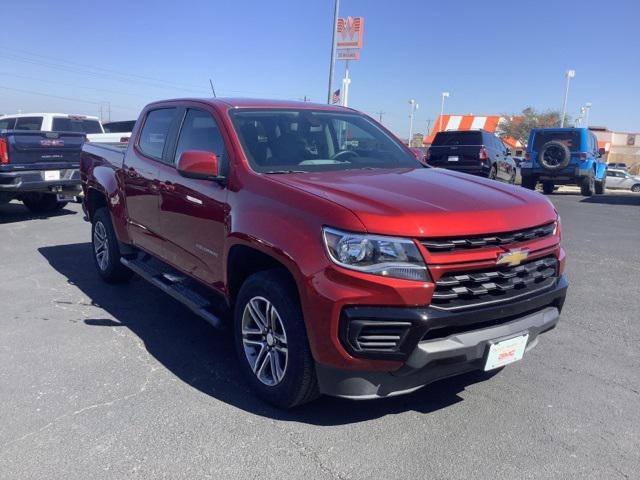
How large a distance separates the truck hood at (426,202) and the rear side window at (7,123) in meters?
12.4

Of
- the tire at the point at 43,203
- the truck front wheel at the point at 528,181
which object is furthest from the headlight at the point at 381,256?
the truck front wheel at the point at 528,181

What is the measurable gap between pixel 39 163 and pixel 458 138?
10969mm

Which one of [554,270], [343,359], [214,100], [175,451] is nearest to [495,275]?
[554,270]

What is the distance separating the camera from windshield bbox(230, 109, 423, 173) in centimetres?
378

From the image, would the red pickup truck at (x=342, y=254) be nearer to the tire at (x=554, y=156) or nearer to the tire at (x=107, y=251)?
the tire at (x=107, y=251)

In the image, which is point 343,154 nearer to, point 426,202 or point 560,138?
point 426,202

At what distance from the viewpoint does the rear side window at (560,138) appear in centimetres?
1642

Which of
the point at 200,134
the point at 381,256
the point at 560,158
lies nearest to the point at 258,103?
the point at 200,134

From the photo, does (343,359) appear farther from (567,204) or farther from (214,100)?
(567,204)

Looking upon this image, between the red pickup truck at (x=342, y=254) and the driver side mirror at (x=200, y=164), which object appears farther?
the driver side mirror at (x=200, y=164)

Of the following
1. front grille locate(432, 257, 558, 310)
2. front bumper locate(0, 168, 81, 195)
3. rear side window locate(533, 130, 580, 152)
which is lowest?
front bumper locate(0, 168, 81, 195)

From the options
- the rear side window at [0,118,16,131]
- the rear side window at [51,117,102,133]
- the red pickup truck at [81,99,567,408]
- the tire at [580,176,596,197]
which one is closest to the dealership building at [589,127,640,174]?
the tire at [580,176,596,197]

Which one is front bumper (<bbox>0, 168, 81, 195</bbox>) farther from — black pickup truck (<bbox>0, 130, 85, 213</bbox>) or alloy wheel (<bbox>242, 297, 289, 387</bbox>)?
alloy wheel (<bbox>242, 297, 289, 387</bbox>)

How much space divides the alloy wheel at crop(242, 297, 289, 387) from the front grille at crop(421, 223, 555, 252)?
3.17 ft
